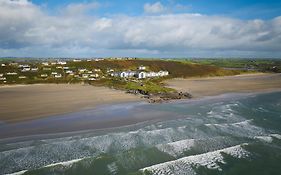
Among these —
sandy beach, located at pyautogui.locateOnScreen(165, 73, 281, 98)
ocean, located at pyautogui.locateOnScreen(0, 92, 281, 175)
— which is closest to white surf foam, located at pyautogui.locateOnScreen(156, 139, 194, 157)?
ocean, located at pyautogui.locateOnScreen(0, 92, 281, 175)

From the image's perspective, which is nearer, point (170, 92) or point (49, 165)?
point (49, 165)

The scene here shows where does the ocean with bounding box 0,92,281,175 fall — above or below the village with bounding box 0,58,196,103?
below

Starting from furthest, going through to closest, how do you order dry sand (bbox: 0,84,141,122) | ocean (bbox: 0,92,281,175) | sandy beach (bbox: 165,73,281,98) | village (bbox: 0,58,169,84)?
village (bbox: 0,58,169,84) → sandy beach (bbox: 165,73,281,98) → dry sand (bbox: 0,84,141,122) → ocean (bbox: 0,92,281,175)

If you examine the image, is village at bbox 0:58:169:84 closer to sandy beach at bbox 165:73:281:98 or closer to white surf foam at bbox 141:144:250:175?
sandy beach at bbox 165:73:281:98

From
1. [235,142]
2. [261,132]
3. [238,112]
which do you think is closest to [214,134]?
[235,142]

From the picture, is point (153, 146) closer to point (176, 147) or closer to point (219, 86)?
point (176, 147)

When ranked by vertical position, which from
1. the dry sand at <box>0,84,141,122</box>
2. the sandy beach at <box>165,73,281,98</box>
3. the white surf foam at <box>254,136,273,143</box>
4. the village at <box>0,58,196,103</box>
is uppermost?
the village at <box>0,58,196,103</box>

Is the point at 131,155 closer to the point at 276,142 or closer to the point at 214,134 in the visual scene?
the point at 214,134

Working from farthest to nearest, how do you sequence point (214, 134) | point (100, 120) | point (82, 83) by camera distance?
point (82, 83), point (100, 120), point (214, 134)

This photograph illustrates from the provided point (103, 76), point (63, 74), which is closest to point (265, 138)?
point (103, 76)
